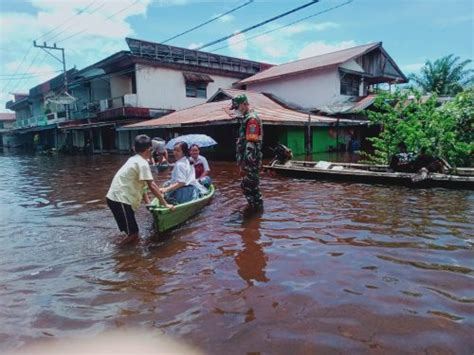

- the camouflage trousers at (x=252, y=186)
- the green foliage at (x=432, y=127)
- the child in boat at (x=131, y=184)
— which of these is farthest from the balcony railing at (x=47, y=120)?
the child in boat at (x=131, y=184)

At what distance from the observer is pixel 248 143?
6.46 metres

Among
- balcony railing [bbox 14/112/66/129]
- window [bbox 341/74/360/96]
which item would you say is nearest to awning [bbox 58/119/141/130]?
balcony railing [bbox 14/112/66/129]

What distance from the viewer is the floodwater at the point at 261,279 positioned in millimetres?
2898

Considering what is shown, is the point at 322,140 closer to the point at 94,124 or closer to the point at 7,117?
the point at 94,124

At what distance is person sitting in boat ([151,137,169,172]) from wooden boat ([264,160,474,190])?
342 cm

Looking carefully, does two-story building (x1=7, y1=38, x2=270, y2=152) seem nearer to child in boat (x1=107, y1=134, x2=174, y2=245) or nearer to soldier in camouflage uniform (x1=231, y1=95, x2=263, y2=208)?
soldier in camouflage uniform (x1=231, y1=95, x2=263, y2=208)

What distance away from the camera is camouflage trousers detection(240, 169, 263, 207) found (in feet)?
21.9

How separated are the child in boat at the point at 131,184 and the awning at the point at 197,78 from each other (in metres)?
23.2

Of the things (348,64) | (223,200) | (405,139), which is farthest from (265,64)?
(223,200)

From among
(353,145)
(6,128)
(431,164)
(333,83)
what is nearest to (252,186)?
(431,164)

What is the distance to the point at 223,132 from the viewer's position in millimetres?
21766

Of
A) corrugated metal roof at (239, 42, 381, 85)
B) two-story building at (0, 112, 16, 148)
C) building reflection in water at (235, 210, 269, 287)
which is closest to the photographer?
building reflection in water at (235, 210, 269, 287)

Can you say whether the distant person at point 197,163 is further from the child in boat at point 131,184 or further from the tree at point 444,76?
the tree at point 444,76

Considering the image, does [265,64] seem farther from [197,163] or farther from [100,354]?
[100,354]
